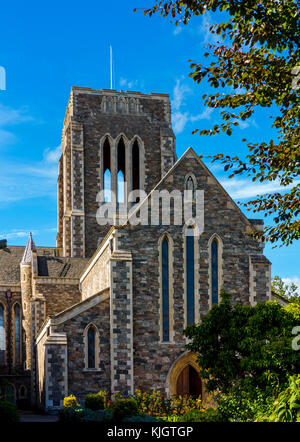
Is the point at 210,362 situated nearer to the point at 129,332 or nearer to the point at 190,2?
the point at 129,332

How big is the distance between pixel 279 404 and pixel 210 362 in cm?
722

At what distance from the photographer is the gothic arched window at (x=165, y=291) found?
29.0 metres

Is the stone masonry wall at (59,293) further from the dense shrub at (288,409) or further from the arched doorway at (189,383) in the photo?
the dense shrub at (288,409)

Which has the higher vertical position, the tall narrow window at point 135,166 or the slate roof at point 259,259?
the tall narrow window at point 135,166

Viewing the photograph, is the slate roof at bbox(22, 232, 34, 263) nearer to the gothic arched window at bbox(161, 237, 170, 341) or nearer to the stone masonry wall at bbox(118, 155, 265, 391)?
the stone masonry wall at bbox(118, 155, 265, 391)

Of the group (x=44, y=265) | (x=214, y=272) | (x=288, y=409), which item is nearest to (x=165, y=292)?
(x=214, y=272)

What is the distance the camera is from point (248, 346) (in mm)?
21797

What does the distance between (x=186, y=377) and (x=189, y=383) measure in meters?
0.31

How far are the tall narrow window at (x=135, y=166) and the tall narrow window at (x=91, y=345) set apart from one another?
21.5 meters

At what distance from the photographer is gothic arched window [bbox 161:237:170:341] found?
29.0 m

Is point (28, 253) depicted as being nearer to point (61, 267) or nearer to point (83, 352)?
point (61, 267)

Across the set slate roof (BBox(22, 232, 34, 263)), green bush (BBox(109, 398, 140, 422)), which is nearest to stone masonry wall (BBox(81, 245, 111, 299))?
slate roof (BBox(22, 232, 34, 263))

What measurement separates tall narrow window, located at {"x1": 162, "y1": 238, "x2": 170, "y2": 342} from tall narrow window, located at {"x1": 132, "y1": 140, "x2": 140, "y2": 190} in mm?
19252

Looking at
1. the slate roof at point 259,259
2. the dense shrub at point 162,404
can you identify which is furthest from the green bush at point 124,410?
the slate roof at point 259,259
